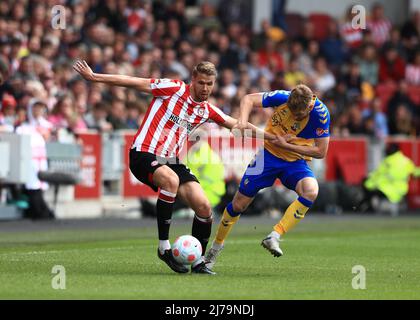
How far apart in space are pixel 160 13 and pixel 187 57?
2341mm

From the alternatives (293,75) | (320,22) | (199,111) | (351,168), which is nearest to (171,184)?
(199,111)

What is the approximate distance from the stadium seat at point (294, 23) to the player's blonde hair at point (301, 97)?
20319mm

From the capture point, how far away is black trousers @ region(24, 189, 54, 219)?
19.8m

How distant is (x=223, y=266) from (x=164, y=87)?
2.14m

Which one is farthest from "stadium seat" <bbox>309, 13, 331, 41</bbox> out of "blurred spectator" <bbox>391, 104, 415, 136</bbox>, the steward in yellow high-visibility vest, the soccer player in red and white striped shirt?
the soccer player in red and white striped shirt

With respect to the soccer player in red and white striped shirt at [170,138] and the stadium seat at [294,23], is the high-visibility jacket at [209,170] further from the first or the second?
the stadium seat at [294,23]

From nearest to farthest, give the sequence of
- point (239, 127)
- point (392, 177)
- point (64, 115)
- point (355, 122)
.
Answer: point (239, 127), point (64, 115), point (392, 177), point (355, 122)

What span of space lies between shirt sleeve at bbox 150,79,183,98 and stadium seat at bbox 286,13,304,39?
20.8 metres

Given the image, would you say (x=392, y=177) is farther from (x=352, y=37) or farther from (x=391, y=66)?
(x=352, y=37)

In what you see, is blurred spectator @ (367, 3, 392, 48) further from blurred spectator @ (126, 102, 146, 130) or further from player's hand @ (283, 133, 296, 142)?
player's hand @ (283, 133, 296, 142)

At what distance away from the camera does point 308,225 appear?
21.0m

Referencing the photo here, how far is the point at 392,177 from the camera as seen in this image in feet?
86.5

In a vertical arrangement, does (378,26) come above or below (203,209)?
above
